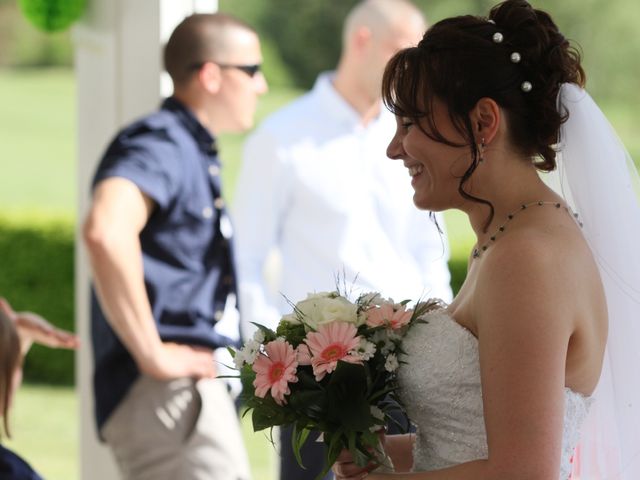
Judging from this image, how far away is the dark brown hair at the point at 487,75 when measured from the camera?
7.80ft

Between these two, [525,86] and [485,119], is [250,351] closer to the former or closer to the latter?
[485,119]

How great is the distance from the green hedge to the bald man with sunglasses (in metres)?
7.57

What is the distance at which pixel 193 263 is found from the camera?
4191mm

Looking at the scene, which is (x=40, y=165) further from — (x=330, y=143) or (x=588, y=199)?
(x=588, y=199)

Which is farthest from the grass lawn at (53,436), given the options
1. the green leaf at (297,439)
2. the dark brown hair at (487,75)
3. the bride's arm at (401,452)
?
the dark brown hair at (487,75)

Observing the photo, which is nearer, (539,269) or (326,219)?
(539,269)

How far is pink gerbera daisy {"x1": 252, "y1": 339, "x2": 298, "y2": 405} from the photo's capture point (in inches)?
93.9

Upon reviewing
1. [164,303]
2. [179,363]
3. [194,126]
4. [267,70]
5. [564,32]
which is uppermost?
[564,32]

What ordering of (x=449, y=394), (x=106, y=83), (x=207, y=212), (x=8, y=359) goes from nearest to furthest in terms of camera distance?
1. (x=449, y=394)
2. (x=8, y=359)
3. (x=207, y=212)
4. (x=106, y=83)

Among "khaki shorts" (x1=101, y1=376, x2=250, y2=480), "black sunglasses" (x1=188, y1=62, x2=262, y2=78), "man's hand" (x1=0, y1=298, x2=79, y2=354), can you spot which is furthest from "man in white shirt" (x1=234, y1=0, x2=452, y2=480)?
"man's hand" (x1=0, y1=298, x2=79, y2=354)

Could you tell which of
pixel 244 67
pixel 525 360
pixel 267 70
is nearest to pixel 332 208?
pixel 244 67

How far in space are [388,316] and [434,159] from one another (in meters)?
0.35

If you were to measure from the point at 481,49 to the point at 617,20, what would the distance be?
21.1 m

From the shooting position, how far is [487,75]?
2.38m
